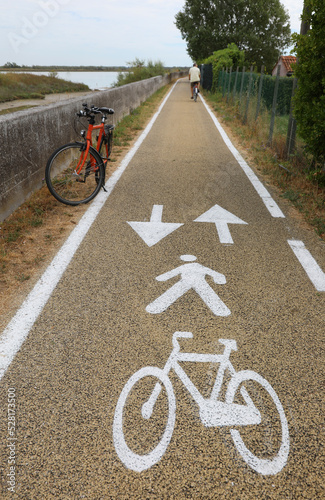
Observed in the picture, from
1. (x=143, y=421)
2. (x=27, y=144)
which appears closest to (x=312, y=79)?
(x=27, y=144)

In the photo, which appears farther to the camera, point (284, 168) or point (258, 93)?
point (258, 93)

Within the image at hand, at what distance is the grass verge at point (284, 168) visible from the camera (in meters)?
6.11

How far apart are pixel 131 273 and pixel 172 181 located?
382 cm

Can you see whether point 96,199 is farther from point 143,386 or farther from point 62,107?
point 143,386

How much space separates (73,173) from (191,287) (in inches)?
123

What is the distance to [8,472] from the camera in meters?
2.05

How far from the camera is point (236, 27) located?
200 feet

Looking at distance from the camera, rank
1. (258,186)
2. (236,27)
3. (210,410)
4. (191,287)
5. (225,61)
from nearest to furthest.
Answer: (210,410) → (191,287) → (258,186) → (225,61) → (236,27)

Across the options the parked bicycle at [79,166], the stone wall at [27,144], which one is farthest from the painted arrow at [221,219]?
the stone wall at [27,144]

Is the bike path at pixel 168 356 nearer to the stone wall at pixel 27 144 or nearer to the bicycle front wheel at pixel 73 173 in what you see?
the bicycle front wheel at pixel 73 173

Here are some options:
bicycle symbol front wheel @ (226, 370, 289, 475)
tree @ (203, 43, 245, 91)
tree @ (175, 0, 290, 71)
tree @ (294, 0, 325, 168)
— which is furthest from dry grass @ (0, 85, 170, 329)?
tree @ (175, 0, 290, 71)

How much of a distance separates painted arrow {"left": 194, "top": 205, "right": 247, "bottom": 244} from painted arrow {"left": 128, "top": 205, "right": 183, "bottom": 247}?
1.68ft

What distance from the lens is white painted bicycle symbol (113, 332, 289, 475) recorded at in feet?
7.07

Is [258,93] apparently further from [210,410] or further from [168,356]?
[210,410]
